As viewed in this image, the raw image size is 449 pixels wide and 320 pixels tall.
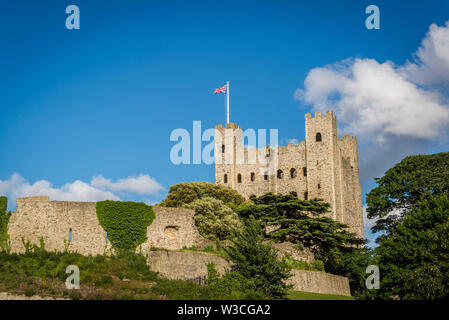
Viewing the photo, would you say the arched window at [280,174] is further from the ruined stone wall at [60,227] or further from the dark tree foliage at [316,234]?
the ruined stone wall at [60,227]

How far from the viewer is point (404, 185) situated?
41.9 meters

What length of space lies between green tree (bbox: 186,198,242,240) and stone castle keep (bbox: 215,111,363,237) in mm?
14315

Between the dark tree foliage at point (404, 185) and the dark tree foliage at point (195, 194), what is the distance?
461 inches

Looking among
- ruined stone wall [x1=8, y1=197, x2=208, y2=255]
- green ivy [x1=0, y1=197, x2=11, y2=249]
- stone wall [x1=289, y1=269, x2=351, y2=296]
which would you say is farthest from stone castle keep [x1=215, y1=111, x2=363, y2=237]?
green ivy [x1=0, y1=197, x2=11, y2=249]

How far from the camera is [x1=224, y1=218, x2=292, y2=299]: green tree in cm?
2473

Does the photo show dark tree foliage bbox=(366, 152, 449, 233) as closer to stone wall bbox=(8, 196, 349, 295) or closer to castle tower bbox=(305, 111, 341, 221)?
castle tower bbox=(305, 111, 341, 221)

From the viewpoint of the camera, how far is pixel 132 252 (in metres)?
29.4

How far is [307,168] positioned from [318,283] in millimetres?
21635

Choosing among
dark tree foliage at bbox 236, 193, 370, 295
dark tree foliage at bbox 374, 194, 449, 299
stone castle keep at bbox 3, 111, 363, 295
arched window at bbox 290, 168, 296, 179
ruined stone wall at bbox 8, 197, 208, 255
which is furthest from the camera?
arched window at bbox 290, 168, 296, 179

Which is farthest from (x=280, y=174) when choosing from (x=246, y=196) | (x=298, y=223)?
(x=298, y=223)

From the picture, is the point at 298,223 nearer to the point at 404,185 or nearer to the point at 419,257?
the point at 404,185

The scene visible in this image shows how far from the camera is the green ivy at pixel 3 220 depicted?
2716cm

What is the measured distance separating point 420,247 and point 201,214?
658 inches

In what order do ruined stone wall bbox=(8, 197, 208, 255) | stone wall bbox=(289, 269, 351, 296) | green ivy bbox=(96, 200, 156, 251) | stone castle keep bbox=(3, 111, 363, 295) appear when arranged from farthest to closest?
stone wall bbox=(289, 269, 351, 296), green ivy bbox=(96, 200, 156, 251), stone castle keep bbox=(3, 111, 363, 295), ruined stone wall bbox=(8, 197, 208, 255)
